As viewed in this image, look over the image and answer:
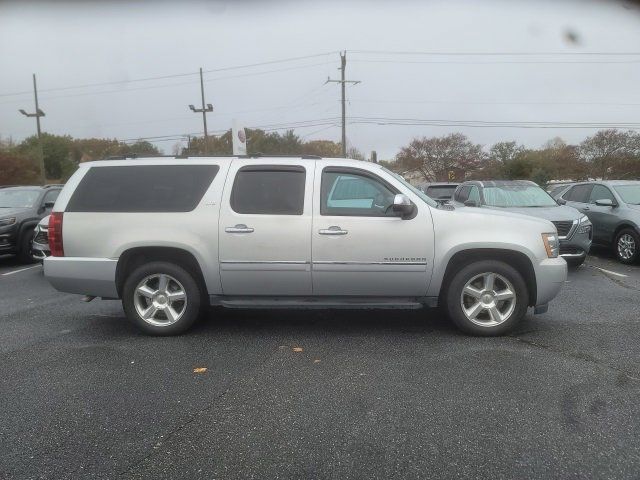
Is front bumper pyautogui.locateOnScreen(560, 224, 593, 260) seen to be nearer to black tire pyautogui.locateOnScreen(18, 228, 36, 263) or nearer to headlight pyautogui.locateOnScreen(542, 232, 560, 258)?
headlight pyautogui.locateOnScreen(542, 232, 560, 258)

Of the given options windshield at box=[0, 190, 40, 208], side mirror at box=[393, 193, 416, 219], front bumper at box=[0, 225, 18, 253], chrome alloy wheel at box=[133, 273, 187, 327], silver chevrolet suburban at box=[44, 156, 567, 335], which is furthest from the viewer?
windshield at box=[0, 190, 40, 208]

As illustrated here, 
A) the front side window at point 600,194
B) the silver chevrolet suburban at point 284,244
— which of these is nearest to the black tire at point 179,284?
the silver chevrolet suburban at point 284,244

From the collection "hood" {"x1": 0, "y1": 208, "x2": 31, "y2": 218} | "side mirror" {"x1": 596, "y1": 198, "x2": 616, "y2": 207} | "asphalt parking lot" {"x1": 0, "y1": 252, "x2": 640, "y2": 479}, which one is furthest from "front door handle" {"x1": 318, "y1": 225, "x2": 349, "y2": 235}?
"hood" {"x1": 0, "y1": 208, "x2": 31, "y2": 218}

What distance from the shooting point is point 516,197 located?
974cm

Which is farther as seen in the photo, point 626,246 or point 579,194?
point 579,194

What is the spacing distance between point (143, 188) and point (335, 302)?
2275 millimetres

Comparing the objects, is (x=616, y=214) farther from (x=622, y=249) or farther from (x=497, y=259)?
(x=497, y=259)

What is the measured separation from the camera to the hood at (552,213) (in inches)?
337

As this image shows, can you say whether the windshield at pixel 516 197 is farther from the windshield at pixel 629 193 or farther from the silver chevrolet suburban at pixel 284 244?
the silver chevrolet suburban at pixel 284 244

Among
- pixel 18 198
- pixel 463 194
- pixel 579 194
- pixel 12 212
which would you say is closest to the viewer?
pixel 12 212

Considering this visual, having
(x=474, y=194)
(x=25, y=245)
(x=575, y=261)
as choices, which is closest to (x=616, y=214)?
(x=575, y=261)

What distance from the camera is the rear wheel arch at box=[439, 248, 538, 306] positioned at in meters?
4.90

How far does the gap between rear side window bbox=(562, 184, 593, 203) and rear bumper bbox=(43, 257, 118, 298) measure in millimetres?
10179

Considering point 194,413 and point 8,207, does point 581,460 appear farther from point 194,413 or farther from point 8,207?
point 8,207
